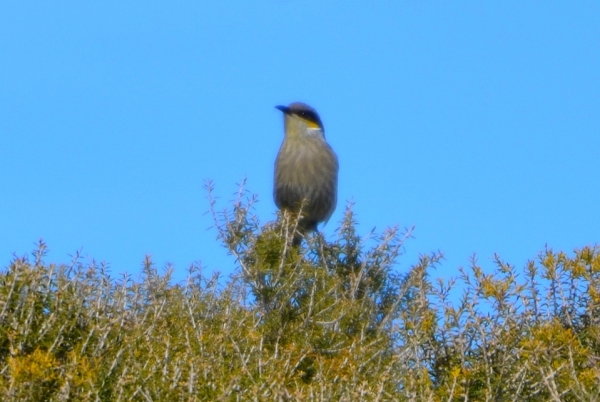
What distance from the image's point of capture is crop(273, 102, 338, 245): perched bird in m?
10.1

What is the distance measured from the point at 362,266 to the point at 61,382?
297 cm

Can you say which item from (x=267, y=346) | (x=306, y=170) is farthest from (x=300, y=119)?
(x=267, y=346)

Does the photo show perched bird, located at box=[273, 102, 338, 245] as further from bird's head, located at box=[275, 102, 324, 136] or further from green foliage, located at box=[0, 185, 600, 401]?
green foliage, located at box=[0, 185, 600, 401]

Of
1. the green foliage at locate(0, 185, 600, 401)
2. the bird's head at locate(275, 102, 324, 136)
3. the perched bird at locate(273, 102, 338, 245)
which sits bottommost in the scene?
the green foliage at locate(0, 185, 600, 401)

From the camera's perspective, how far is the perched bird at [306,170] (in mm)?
10125

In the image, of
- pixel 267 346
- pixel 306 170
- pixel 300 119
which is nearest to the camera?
pixel 267 346

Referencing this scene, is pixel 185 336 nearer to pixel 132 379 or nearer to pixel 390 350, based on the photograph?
pixel 132 379

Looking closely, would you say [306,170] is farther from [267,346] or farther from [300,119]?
[267,346]

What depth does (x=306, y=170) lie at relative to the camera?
10164 mm

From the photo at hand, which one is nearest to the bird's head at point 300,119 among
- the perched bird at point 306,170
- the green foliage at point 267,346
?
the perched bird at point 306,170

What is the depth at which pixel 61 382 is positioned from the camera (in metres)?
3.65

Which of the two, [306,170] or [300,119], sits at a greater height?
[300,119]

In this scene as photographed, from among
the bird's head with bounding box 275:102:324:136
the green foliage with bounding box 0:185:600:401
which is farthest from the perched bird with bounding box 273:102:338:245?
the green foliage with bounding box 0:185:600:401

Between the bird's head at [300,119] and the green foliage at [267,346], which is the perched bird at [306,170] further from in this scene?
the green foliage at [267,346]
